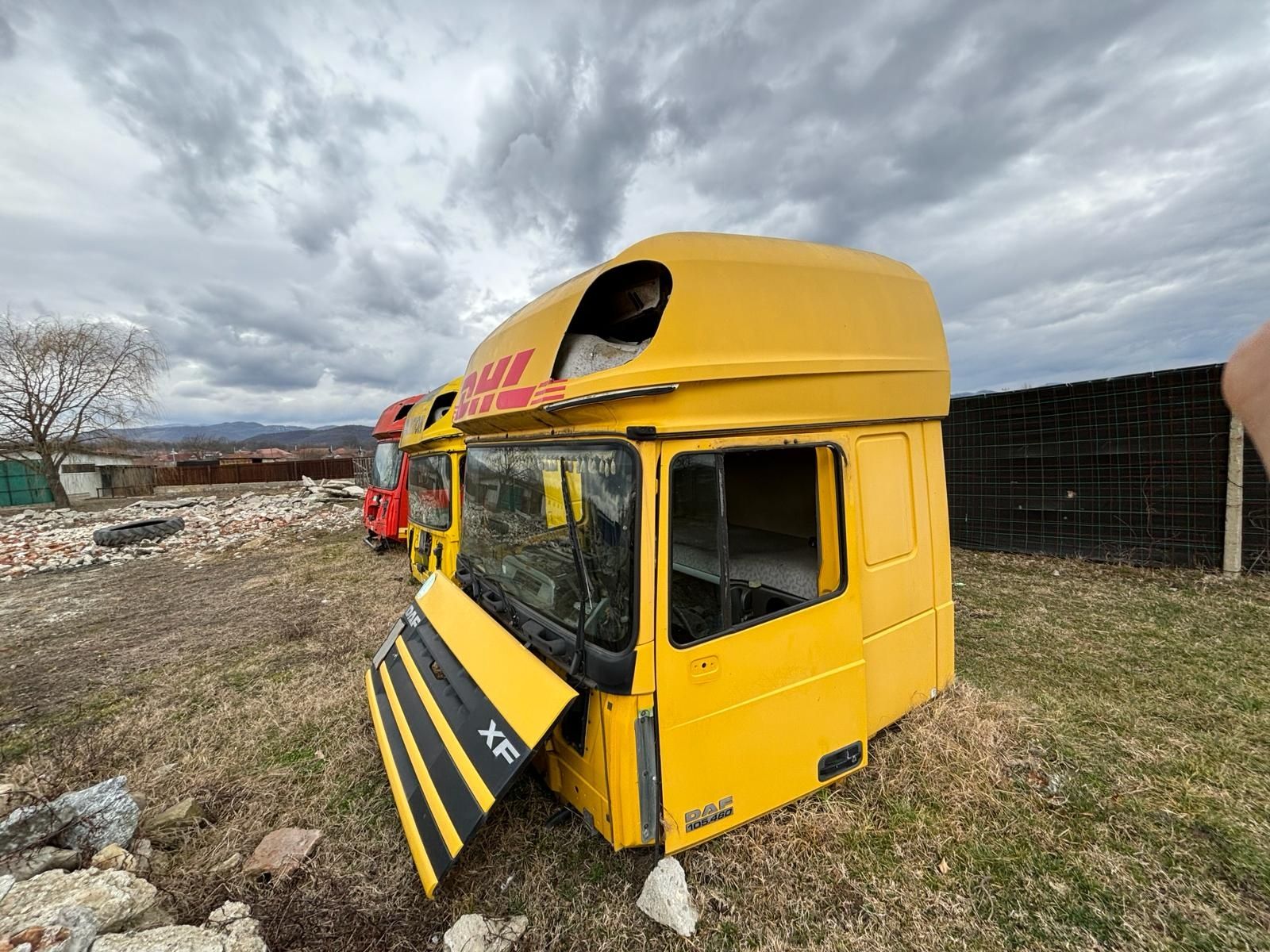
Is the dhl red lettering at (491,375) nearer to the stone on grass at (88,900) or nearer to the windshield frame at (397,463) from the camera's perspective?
the stone on grass at (88,900)

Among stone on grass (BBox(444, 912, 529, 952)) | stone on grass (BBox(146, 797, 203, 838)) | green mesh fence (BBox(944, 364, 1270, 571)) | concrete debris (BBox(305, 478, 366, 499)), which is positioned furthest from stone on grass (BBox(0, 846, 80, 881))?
concrete debris (BBox(305, 478, 366, 499))

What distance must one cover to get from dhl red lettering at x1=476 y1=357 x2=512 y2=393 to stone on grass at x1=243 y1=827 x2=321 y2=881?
2.49 meters

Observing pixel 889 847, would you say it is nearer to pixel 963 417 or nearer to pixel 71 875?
pixel 71 875

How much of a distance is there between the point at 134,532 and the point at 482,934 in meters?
14.2

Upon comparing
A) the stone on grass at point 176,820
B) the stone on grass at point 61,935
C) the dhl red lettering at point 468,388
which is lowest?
the stone on grass at point 176,820

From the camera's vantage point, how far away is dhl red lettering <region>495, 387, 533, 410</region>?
2418 mm

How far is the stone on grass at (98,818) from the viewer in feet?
7.80

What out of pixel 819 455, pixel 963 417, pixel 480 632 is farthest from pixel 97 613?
pixel 963 417

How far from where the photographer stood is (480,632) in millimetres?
2568

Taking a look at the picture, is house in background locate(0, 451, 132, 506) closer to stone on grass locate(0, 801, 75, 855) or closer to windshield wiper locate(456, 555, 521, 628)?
stone on grass locate(0, 801, 75, 855)

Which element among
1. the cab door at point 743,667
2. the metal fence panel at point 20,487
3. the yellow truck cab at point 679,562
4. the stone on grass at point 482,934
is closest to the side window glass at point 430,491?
the yellow truck cab at point 679,562

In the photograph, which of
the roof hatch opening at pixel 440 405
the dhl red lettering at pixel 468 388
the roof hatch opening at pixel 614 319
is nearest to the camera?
the roof hatch opening at pixel 614 319

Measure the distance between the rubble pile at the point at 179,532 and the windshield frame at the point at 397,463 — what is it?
11.8ft

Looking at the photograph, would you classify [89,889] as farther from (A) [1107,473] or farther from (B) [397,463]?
(A) [1107,473]
